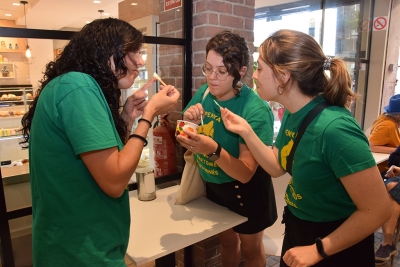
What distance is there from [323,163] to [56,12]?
1637mm

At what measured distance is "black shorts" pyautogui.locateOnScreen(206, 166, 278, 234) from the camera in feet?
5.24

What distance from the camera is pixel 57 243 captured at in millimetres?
930

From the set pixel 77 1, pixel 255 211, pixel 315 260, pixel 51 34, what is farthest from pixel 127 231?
pixel 77 1

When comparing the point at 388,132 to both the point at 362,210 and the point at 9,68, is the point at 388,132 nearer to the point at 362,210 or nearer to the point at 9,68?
the point at 362,210

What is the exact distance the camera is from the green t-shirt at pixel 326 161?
941 millimetres

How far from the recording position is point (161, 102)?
112 cm

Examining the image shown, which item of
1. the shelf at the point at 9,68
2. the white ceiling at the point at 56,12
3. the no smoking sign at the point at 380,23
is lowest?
the shelf at the point at 9,68

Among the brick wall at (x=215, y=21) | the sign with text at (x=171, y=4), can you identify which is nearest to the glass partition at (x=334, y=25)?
the brick wall at (x=215, y=21)

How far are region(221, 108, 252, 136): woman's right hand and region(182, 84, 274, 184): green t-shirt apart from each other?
0.44 feet

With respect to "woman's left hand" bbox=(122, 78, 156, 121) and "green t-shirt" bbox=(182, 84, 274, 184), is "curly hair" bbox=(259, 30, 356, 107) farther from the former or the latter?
"woman's left hand" bbox=(122, 78, 156, 121)

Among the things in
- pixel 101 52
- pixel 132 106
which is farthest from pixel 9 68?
pixel 101 52

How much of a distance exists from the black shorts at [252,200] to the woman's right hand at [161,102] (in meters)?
0.63

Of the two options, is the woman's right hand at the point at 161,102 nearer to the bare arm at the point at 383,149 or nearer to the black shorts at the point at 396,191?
the black shorts at the point at 396,191

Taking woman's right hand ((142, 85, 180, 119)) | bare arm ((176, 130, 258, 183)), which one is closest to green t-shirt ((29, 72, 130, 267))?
woman's right hand ((142, 85, 180, 119))
